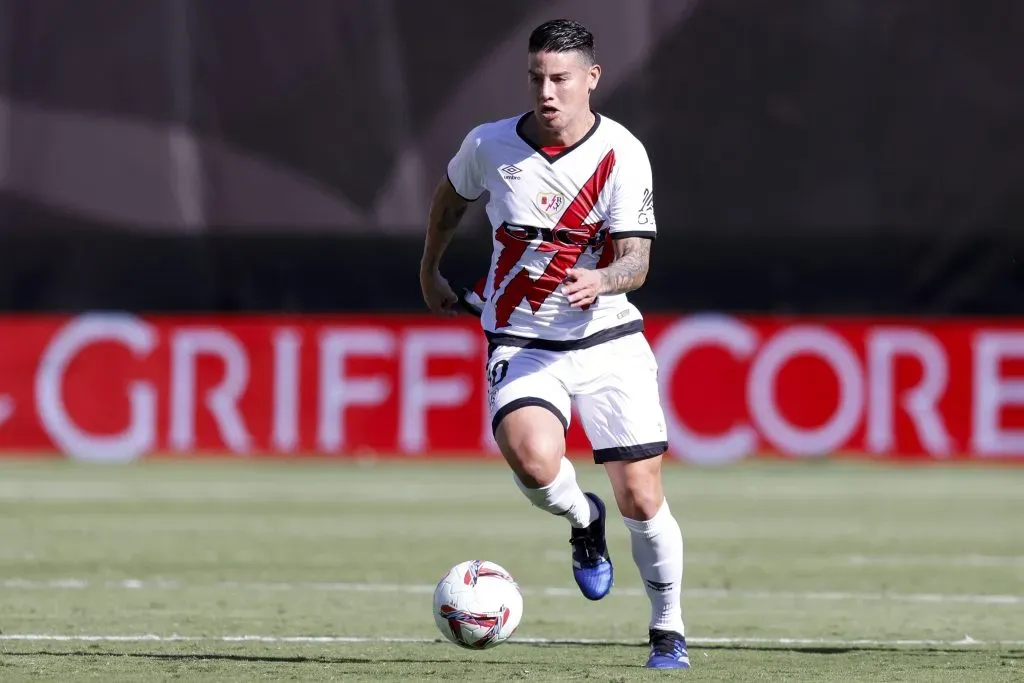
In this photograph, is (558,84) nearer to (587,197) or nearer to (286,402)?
(587,197)

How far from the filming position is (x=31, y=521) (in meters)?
13.2

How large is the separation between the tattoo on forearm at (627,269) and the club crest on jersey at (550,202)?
0.29 m

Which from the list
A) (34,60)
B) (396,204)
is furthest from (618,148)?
(34,60)

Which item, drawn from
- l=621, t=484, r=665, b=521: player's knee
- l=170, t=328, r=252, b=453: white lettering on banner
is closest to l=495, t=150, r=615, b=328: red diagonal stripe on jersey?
l=621, t=484, r=665, b=521: player's knee

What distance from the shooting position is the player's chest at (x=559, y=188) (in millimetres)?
7062

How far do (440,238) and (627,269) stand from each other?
3.15ft

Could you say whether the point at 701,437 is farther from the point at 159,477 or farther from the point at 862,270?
the point at 159,477

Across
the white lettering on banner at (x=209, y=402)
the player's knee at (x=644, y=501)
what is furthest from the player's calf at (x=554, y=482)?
the white lettering on banner at (x=209, y=402)

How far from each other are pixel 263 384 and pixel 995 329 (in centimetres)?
694

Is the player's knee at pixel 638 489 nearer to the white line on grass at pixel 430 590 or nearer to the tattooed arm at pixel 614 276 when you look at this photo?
the tattooed arm at pixel 614 276

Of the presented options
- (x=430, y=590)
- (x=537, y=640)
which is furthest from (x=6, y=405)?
(x=537, y=640)

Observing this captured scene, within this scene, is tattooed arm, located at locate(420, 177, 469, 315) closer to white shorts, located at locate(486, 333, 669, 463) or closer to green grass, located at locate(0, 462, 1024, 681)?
white shorts, located at locate(486, 333, 669, 463)

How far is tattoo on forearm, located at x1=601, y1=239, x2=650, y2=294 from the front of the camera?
6699 millimetres

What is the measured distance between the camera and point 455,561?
11000 millimetres
